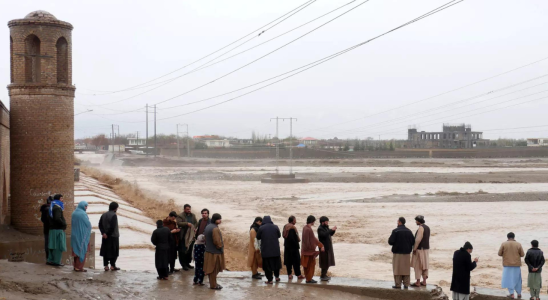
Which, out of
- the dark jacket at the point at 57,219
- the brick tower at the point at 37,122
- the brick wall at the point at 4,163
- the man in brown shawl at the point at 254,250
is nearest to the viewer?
the dark jacket at the point at 57,219

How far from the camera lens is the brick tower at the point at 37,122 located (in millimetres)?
15227

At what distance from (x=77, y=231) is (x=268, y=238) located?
377 centimetres

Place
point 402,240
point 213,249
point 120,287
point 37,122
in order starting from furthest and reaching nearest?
point 37,122 → point 402,240 → point 213,249 → point 120,287

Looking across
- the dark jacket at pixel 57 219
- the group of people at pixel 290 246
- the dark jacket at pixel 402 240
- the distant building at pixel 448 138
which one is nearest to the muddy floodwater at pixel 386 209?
the dark jacket at pixel 402 240

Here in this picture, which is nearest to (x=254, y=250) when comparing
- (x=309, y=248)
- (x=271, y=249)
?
(x=271, y=249)

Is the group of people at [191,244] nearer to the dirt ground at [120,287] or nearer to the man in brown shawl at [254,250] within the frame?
the dirt ground at [120,287]

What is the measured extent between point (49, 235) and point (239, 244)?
34.4ft

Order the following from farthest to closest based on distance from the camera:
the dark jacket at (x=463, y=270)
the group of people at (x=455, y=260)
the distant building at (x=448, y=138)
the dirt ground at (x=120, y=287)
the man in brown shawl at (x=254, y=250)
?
1. the distant building at (x=448, y=138)
2. the man in brown shawl at (x=254, y=250)
3. the group of people at (x=455, y=260)
4. the dark jacket at (x=463, y=270)
5. the dirt ground at (x=120, y=287)

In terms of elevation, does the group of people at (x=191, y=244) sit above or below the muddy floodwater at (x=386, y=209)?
above

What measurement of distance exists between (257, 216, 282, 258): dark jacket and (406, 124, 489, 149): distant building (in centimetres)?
14685

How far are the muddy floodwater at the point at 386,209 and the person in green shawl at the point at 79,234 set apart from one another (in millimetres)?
7803

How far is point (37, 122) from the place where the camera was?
50.3ft

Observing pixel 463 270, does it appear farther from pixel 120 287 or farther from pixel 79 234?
pixel 79 234

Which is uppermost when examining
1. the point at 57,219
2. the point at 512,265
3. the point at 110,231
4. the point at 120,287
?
the point at 57,219
